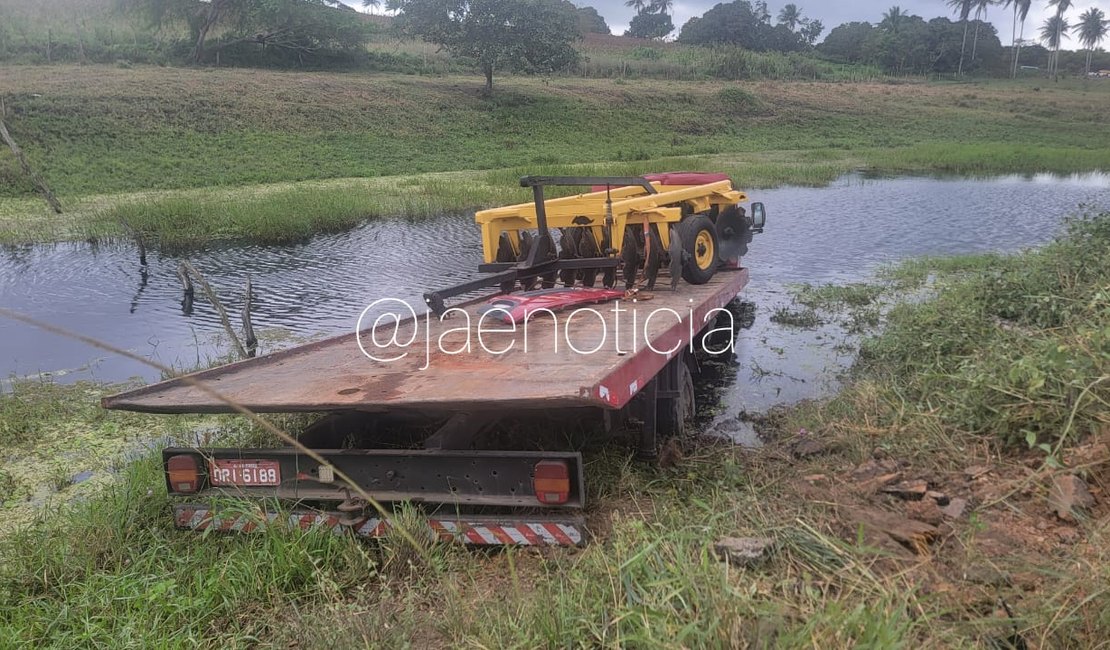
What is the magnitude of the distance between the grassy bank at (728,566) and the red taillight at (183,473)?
231 mm

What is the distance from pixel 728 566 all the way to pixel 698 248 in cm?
451

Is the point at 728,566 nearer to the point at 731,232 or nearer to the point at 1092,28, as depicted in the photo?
the point at 731,232

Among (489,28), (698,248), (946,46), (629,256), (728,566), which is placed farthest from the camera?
(946,46)

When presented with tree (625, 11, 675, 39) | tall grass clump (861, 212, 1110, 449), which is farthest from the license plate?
tree (625, 11, 675, 39)

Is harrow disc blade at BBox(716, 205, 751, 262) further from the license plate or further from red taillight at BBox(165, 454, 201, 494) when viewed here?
red taillight at BBox(165, 454, 201, 494)

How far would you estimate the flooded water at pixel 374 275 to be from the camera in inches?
295

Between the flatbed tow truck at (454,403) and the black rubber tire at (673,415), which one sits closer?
the flatbed tow truck at (454,403)

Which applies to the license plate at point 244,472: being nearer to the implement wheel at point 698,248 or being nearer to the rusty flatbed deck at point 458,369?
the rusty flatbed deck at point 458,369

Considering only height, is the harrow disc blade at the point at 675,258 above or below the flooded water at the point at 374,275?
above

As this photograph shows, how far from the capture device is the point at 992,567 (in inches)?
108

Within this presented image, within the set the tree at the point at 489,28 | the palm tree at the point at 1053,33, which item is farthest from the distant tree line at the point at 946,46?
the tree at the point at 489,28

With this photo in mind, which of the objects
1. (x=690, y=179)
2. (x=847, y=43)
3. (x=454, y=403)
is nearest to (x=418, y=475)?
(x=454, y=403)

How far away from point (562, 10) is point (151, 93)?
19.1 m

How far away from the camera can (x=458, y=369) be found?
3879 mm
